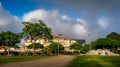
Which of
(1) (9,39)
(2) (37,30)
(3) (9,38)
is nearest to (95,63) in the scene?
(2) (37,30)

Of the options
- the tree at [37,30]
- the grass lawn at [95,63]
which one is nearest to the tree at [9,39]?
the tree at [37,30]

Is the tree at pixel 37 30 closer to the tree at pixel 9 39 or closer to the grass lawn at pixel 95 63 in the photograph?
the tree at pixel 9 39

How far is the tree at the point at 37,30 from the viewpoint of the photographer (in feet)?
424

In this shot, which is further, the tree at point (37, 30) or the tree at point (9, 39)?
the tree at point (9, 39)

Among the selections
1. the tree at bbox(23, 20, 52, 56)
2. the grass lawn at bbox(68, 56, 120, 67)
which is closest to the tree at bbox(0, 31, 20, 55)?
the tree at bbox(23, 20, 52, 56)

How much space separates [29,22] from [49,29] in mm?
9057

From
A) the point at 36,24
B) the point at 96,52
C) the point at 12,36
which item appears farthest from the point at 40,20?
the point at 96,52

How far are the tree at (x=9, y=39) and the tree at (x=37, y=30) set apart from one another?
114 feet

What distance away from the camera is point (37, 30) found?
425 feet

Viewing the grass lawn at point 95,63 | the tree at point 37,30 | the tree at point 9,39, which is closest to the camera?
the grass lawn at point 95,63

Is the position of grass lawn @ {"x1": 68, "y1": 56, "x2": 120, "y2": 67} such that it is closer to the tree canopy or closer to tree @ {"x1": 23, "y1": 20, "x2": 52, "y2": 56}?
tree @ {"x1": 23, "y1": 20, "x2": 52, "y2": 56}

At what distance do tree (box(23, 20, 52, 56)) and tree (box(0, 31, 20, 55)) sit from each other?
34.8 m

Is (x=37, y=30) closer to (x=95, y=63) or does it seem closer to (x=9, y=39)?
(x=9, y=39)

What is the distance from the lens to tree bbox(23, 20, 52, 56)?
129 meters
